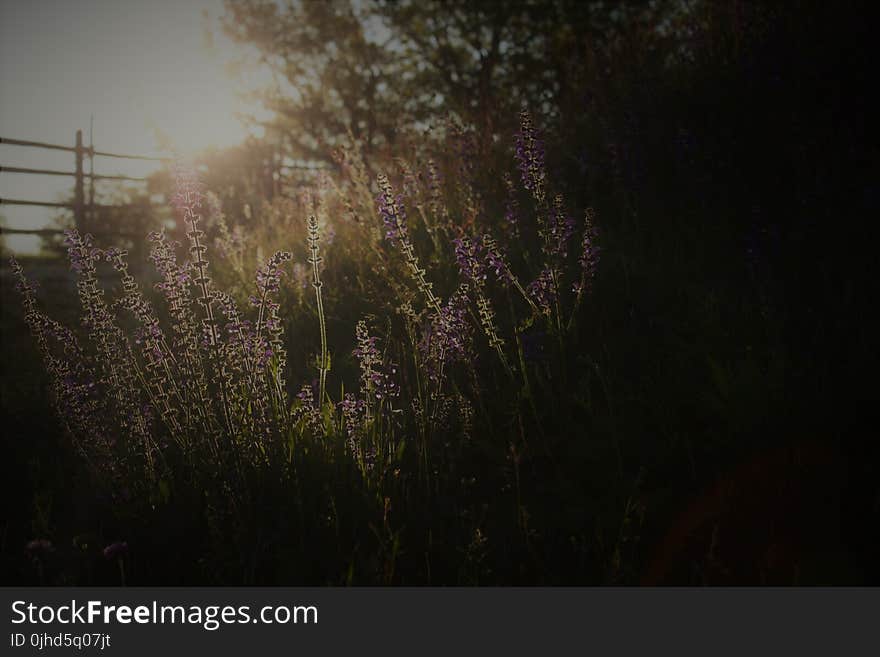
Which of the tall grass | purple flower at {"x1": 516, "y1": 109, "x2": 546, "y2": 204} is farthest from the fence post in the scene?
purple flower at {"x1": 516, "y1": 109, "x2": 546, "y2": 204}

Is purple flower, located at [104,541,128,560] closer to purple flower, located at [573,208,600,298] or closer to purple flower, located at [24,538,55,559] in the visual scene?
purple flower, located at [24,538,55,559]

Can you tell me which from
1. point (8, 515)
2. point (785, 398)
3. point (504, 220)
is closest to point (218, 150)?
point (504, 220)

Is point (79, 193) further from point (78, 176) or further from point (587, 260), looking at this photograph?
point (587, 260)

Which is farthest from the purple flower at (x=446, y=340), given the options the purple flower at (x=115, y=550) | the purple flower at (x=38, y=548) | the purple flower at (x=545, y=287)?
the purple flower at (x=38, y=548)

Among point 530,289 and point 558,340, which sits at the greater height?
point 530,289

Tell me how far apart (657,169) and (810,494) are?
296 centimetres

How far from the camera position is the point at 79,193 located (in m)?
13.2

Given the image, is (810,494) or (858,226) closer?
(810,494)

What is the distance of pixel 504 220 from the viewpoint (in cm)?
411

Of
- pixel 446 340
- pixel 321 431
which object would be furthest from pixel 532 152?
pixel 321 431

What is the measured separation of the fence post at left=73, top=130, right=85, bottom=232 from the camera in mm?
13062

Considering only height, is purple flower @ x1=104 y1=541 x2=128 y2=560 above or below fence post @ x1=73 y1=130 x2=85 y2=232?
below

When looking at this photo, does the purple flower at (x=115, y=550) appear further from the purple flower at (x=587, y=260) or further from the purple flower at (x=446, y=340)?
the purple flower at (x=587, y=260)
